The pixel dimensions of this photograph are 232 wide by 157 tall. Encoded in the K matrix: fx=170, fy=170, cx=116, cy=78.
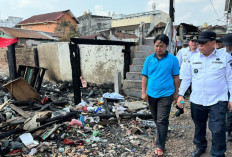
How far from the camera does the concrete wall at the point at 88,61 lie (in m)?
7.17

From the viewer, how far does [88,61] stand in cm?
784

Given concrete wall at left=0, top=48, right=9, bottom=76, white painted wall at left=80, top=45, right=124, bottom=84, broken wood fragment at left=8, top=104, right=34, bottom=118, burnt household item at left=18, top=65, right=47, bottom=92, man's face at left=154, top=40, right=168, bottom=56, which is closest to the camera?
man's face at left=154, top=40, right=168, bottom=56

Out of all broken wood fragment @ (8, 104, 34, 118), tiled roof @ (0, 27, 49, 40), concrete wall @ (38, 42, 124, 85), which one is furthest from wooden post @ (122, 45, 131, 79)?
tiled roof @ (0, 27, 49, 40)

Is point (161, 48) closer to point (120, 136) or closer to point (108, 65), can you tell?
point (120, 136)

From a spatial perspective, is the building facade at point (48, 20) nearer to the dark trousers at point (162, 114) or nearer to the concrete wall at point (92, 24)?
the concrete wall at point (92, 24)

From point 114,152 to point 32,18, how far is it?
36.0 m

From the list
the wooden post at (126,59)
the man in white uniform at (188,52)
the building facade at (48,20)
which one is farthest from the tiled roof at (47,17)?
the man in white uniform at (188,52)

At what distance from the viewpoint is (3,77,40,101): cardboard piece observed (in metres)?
5.25

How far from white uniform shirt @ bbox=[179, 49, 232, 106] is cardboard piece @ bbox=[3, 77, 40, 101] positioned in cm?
496

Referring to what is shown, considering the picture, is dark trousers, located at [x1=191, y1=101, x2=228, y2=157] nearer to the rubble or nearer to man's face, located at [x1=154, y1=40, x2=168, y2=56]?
the rubble

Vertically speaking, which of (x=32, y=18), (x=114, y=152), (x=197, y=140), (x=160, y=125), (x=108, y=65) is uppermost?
(x=32, y=18)

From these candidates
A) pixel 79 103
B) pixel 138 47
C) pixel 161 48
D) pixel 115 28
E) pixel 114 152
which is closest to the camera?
pixel 161 48

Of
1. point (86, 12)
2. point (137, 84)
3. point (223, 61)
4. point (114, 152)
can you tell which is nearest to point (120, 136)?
point (114, 152)

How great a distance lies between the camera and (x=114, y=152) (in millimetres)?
3047
